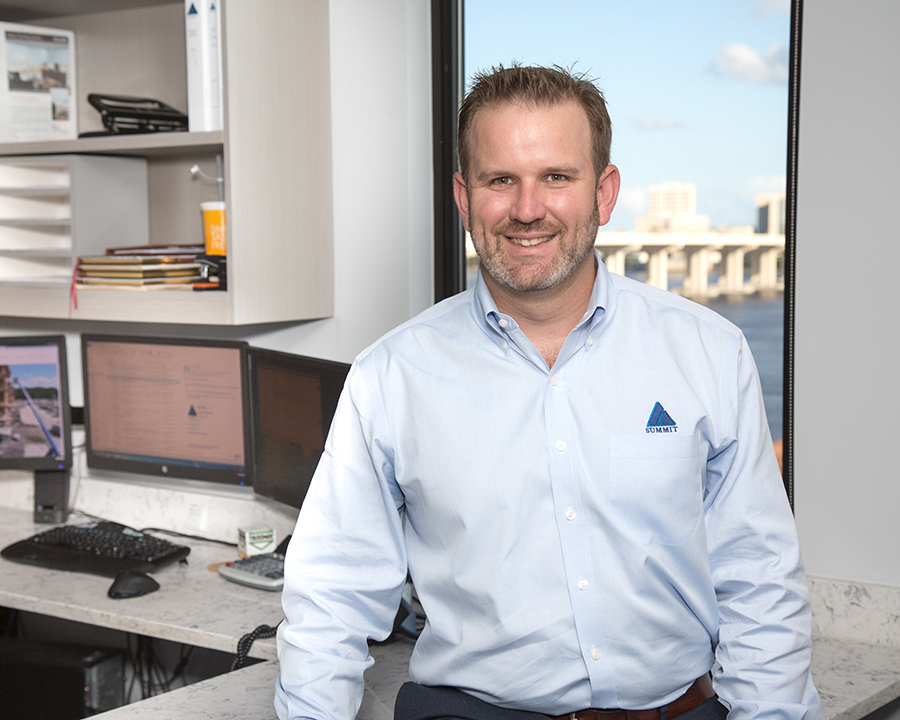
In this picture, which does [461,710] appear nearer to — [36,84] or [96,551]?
[96,551]

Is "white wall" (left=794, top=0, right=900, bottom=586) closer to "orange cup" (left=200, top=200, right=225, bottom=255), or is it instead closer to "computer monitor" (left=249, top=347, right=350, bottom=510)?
"computer monitor" (left=249, top=347, right=350, bottom=510)

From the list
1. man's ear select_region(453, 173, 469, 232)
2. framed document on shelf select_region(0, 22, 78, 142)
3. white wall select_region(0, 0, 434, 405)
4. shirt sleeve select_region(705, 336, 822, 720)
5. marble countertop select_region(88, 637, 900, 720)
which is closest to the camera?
shirt sleeve select_region(705, 336, 822, 720)

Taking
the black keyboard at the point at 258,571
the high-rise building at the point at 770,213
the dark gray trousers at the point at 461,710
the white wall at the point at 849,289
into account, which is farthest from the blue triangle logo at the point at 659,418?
the black keyboard at the point at 258,571

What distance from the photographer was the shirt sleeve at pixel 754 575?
1247 mm

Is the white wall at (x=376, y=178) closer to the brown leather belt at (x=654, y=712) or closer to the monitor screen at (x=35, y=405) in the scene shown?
the monitor screen at (x=35, y=405)

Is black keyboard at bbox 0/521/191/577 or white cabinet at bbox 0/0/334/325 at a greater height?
white cabinet at bbox 0/0/334/325

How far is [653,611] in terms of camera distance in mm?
1272

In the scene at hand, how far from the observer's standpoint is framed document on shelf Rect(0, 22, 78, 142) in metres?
2.49

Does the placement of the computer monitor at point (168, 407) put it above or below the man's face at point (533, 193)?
below

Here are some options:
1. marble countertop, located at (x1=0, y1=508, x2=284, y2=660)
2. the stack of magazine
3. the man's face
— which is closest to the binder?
the stack of magazine

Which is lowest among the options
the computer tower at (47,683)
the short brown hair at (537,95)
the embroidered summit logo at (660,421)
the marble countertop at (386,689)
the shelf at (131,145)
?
the computer tower at (47,683)

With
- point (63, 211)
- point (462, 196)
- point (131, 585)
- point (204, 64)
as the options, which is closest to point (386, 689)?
point (131, 585)

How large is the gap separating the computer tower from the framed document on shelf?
1.42 m

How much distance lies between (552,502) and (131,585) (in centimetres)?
123
